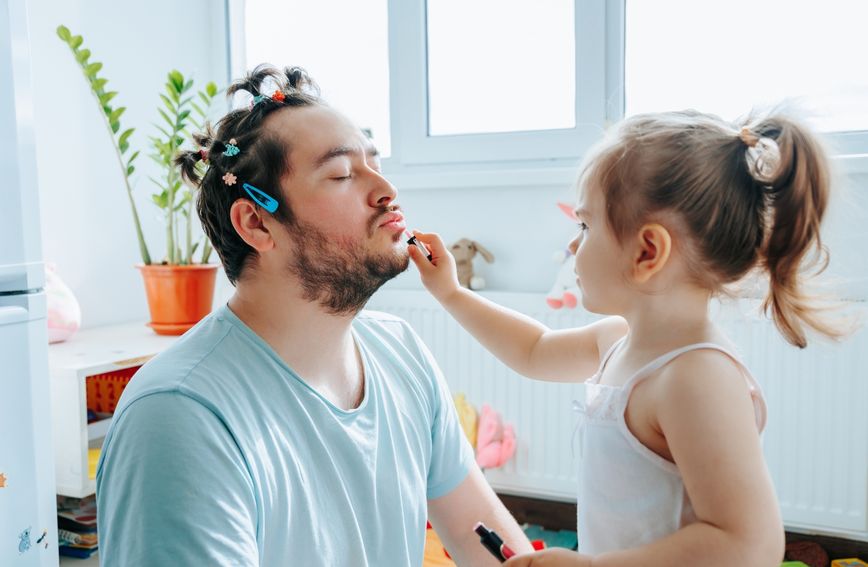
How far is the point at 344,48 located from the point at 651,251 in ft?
6.52

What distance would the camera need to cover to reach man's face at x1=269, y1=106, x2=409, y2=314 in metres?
1.08

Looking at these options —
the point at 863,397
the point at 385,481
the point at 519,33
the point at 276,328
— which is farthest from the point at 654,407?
the point at 519,33

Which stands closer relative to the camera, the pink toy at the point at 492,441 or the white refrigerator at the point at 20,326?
the white refrigerator at the point at 20,326

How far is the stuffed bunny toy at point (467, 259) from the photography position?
2.30 m

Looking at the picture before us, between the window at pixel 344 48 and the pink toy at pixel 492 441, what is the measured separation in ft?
3.04

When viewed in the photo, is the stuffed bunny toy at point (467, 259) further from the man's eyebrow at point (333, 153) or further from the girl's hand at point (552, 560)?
the girl's hand at point (552, 560)

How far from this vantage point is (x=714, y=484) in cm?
78

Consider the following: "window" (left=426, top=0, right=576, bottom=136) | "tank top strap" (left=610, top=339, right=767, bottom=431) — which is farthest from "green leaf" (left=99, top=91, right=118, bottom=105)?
"tank top strap" (left=610, top=339, right=767, bottom=431)

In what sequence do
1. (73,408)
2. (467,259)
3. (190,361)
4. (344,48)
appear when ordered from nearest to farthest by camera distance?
1. (190,361)
2. (73,408)
3. (467,259)
4. (344,48)

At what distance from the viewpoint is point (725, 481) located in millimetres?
777

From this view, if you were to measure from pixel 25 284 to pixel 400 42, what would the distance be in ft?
5.12

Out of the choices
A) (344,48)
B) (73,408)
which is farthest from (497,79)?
(73,408)

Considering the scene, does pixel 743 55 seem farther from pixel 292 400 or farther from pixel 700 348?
pixel 292 400

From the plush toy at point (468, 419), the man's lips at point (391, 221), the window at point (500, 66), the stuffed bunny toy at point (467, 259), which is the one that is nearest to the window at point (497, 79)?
the window at point (500, 66)
